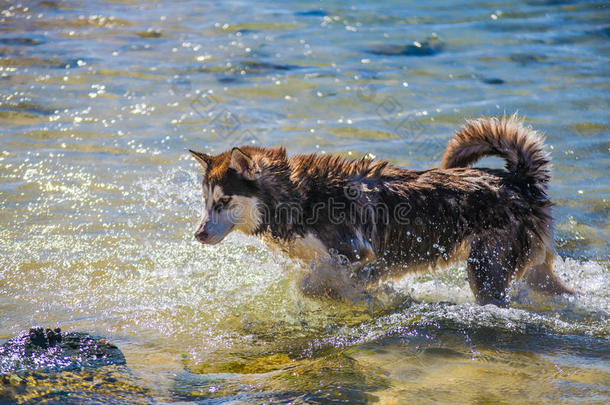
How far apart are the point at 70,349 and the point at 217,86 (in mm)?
7569

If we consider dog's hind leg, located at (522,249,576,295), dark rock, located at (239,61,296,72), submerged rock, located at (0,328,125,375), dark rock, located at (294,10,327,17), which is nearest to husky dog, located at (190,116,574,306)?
dog's hind leg, located at (522,249,576,295)

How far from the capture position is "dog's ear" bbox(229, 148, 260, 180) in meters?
5.52

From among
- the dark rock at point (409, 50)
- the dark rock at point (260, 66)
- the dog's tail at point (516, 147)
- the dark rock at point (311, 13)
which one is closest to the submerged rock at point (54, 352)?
the dog's tail at point (516, 147)

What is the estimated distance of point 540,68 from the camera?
12727mm

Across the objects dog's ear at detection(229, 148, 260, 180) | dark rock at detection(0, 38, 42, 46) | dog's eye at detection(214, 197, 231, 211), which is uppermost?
dark rock at detection(0, 38, 42, 46)

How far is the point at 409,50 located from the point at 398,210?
851cm

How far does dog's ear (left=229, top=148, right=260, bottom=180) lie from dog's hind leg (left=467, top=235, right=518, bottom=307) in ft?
6.08

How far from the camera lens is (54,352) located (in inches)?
183

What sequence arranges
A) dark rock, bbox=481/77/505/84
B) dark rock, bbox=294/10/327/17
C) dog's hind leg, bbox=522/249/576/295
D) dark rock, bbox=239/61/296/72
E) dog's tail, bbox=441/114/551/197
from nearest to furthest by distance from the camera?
dog's tail, bbox=441/114/551/197, dog's hind leg, bbox=522/249/576/295, dark rock, bbox=481/77/505/84, dark rock, bbox=239/61/296/72, dark rock, bbox=294/10/327/17

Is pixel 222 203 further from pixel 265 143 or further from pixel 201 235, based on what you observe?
pixel 265 143

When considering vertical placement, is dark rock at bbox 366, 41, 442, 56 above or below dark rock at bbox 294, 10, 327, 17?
below

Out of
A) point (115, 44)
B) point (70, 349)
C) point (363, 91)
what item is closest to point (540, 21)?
point (363, 91)

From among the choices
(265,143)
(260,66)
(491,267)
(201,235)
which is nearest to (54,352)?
(201,235)

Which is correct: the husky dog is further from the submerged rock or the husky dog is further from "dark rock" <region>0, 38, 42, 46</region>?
"dark rock" <region>0, 38, 42, 46</region>
